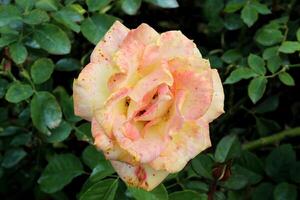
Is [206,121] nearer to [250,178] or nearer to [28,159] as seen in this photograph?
[250,178]

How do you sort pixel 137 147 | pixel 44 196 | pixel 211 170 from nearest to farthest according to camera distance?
pixel 137 147 < pixel 211 170 < pixel 44 196

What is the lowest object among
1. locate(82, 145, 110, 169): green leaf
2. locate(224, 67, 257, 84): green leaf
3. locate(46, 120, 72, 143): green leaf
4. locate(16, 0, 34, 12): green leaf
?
locate(82, 145, 110, 169): green leaf

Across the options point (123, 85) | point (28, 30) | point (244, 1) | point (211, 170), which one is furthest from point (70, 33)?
point (123, 85)

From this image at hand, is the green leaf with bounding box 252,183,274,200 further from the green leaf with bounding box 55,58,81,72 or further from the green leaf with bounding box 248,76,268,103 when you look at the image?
the green leaf with bounding box 55,58,81,72

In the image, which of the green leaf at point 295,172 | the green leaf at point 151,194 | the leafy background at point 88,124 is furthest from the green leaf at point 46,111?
the green leaf at point 295,172

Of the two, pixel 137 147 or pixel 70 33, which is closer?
pixel 137 147

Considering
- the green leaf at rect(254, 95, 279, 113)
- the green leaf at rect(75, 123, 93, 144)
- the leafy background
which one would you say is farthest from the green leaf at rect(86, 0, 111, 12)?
the green leaf at rect(254, 95, 279, 113)

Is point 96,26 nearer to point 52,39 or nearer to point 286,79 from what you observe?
point 52,39

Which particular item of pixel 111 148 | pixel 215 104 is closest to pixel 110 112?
pixel 111 148
